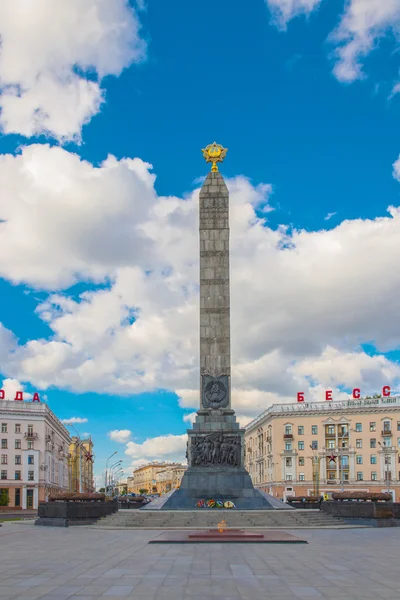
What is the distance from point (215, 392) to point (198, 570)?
83.8ft

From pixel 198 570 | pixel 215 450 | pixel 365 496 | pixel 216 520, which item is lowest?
pixel 216 520

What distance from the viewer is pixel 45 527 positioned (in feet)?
105

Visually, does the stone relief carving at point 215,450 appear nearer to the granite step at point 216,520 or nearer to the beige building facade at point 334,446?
the granite step at point 216,520

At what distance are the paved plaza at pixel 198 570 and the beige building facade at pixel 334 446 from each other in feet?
207

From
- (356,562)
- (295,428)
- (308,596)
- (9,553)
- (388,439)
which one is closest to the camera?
(308,596)

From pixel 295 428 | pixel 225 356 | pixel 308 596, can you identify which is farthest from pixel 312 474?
pixel 308 596

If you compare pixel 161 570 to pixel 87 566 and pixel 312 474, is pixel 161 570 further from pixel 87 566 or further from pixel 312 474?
pixel 312 474

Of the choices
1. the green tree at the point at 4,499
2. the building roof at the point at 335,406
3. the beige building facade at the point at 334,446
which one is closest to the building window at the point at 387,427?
the beige building facade at the point at 334,446

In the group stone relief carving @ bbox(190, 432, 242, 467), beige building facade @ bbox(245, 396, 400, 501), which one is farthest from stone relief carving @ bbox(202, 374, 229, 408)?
beige building facade @ bbox(245, 396, 400, 501)

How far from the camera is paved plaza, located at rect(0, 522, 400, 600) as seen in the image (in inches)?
503

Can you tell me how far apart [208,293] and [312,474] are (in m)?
52.7

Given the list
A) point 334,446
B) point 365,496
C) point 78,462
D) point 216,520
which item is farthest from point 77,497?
point 78,462

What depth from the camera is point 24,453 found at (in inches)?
3393

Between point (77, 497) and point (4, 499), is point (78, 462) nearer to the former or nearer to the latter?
point (4, 499)
